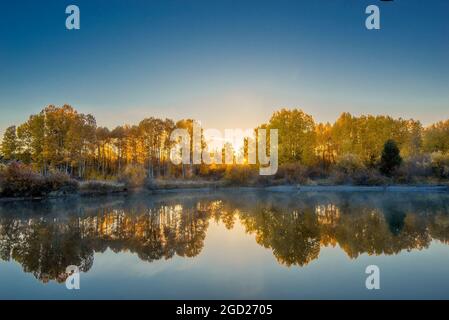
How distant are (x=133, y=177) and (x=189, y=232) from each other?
18059mm

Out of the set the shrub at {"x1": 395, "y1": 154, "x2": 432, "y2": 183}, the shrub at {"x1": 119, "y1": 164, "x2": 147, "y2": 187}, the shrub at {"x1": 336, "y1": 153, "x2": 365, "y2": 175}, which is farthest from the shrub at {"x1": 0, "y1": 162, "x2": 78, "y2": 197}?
the shrub at {"x1": 395, "y1": 154, "x2": 432, "y2": 183}

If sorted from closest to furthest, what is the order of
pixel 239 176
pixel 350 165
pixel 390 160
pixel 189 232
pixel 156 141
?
pixel 189 232 < pixel 390 160 < pixel 350 165 < pixel 239 176 < pixel 156 141

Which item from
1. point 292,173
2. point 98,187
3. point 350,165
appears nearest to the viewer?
point 98,187

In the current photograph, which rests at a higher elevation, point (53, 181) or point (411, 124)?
point (411, 124)

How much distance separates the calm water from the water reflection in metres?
0.03

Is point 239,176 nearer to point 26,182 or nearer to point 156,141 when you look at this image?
point 156,141

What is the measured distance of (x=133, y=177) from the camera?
2794 centimetres

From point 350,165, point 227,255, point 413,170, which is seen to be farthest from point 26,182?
point 413,170

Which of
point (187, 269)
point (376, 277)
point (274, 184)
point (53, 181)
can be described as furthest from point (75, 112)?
point (376, 277)

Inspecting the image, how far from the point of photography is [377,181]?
1188 inches

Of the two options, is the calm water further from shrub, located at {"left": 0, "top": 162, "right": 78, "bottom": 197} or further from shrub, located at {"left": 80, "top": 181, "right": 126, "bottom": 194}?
shrub, located at {"left": 80, "top": 181, "right": 126, "bottom": 194}

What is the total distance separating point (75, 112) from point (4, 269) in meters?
31.3

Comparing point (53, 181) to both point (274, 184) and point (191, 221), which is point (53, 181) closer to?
point (191, 221)

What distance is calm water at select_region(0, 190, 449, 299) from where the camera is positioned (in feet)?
18.8
